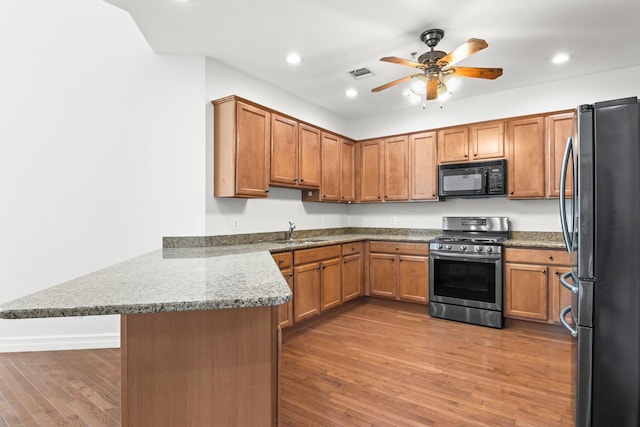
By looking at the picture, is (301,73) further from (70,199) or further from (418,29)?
(70,199)

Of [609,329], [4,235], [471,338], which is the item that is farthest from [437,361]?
[4,235]

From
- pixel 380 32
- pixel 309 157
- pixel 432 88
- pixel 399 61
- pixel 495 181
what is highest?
pixel 380 32

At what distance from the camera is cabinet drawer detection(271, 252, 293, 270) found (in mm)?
3195

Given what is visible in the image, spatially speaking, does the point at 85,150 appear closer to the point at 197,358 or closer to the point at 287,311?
the point at 287,311

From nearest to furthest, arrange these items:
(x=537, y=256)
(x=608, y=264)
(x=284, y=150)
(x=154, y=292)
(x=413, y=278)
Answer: (x=154, y=292)
(x=608, y=264)
(x=537, y=256)
(x=284, y=150)
(x=413, y=278)

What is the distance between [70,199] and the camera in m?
3.17

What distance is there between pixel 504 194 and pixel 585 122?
2.30m

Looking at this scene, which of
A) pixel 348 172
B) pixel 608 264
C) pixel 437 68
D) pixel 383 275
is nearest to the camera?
pixel 608 264

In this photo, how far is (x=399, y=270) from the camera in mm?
4363

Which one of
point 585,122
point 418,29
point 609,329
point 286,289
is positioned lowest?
point 609,329

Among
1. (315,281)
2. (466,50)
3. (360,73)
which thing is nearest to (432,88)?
(466,50)

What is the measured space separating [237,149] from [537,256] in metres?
3.26

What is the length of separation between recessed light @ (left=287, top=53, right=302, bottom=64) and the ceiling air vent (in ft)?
2.08

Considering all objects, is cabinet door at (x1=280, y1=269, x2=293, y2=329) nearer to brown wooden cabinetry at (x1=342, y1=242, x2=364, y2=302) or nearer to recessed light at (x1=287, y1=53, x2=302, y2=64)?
brown wooden cabinetry at (x1=342, y1=242, x2=364, y2=302)
